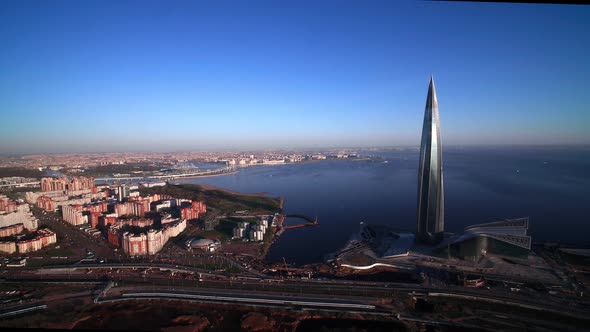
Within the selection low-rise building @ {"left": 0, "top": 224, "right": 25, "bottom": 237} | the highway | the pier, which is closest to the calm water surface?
the pier

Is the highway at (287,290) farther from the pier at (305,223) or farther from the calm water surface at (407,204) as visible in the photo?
the pier at (305,223)

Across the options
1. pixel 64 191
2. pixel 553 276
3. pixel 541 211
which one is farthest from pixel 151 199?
pixel 541 211

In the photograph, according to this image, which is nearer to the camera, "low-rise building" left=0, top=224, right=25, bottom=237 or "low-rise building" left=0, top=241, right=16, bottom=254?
"low-rise building" left=0, top=241, right=16, bottom=254

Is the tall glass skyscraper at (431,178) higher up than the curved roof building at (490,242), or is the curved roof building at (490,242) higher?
the tall glass skyscraper at (431,178)

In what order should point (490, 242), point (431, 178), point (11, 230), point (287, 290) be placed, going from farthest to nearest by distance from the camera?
point (11, 230) → point (431, 178) → point (490, 242) → point (287, 290)

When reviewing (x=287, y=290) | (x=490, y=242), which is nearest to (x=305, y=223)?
(x=287, y=290)

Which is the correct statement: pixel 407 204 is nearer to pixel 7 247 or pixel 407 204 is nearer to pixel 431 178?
pixel 431 178

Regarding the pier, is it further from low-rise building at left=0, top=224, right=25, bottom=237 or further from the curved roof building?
low-rise building at left=0, top=224, right=25, bottom=237

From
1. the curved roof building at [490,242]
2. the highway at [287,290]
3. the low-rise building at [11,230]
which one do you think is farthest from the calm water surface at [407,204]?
the low-rise building at [11,230]

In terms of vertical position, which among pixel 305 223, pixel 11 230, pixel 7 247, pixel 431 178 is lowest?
pixel 305 223
